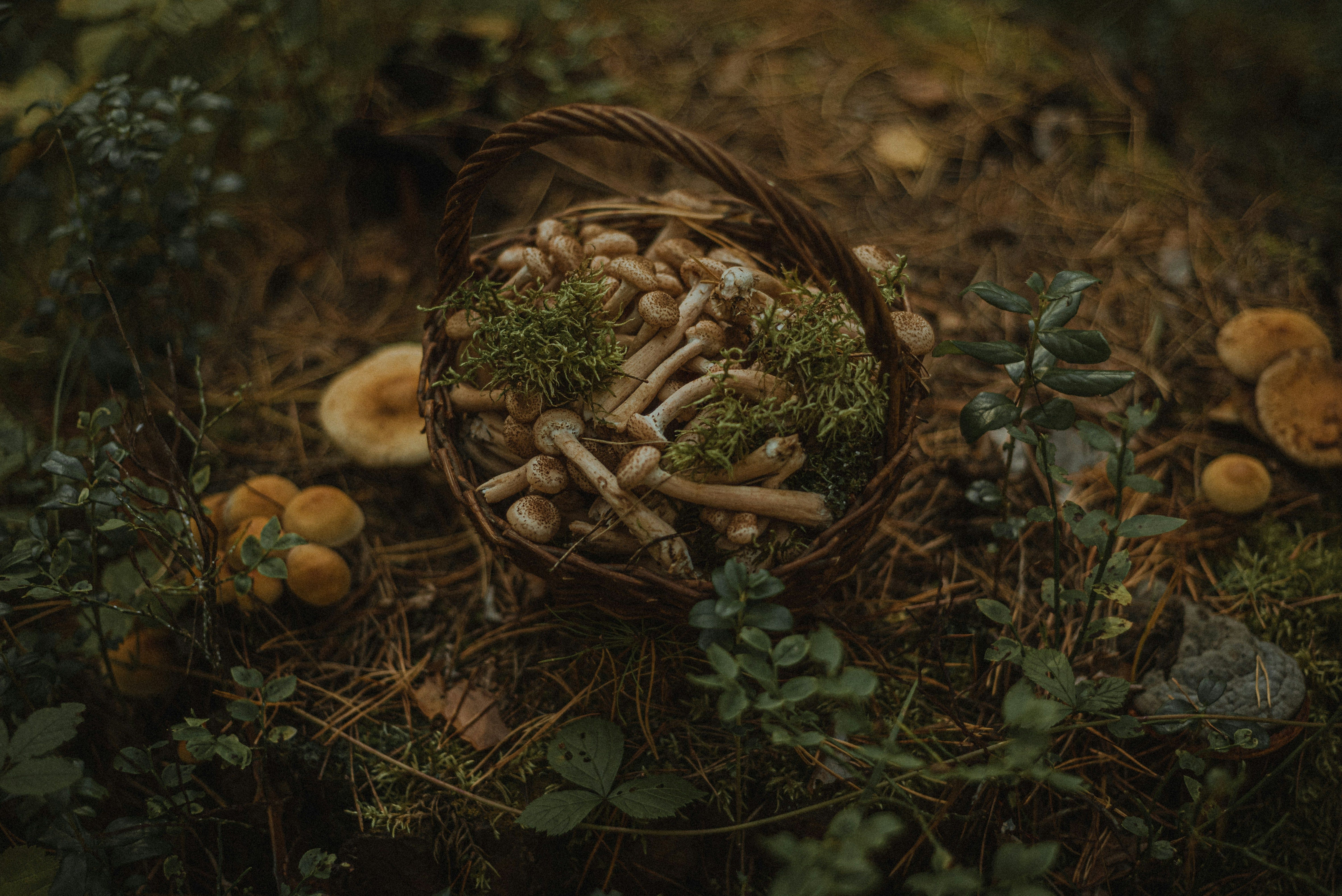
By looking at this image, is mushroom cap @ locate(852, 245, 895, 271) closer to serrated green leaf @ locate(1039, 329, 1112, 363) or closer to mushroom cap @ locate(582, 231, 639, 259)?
serrated green leaf @ locate(1039, 329, 1112, 363)

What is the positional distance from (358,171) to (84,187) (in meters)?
1.21

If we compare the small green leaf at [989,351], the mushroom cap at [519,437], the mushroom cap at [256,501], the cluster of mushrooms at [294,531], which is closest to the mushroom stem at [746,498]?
the mushroom cap at [519,437]

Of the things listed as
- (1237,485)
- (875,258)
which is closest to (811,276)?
(875,258)

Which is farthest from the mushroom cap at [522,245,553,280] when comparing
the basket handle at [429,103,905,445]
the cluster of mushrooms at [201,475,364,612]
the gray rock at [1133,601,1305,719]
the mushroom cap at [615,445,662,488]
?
the gray rock at [1133,601,1305,719]

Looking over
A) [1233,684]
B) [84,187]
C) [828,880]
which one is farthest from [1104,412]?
[84,187]

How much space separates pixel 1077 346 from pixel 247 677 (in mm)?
2147

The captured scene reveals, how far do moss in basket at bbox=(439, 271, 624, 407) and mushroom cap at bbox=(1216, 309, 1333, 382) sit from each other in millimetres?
2210

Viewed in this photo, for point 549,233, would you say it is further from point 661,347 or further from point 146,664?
point 146,664

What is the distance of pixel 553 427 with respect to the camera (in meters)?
1.91

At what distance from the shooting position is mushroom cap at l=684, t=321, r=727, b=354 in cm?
198

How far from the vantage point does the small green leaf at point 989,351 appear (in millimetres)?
1753

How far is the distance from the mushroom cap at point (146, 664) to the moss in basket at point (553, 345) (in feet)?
3.87

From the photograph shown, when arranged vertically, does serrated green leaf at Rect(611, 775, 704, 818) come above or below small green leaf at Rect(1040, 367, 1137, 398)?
below

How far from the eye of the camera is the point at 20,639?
6.36ft
